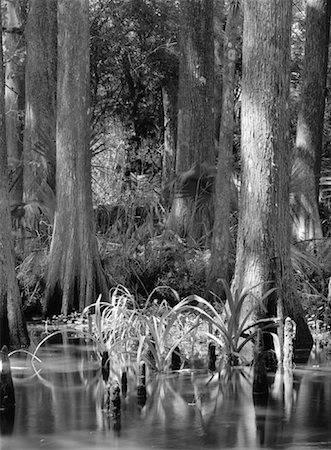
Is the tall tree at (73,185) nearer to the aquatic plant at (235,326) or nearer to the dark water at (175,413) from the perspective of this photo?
the dark water at (175,413)

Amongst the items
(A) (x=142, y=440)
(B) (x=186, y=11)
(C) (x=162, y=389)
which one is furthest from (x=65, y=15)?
(A) (x=142, y=440)

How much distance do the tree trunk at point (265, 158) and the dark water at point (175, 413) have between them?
49.6 inches

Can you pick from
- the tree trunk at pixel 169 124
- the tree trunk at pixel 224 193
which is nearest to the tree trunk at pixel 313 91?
the tree trunk at pixel 224 193

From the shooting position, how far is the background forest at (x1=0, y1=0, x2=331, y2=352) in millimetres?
12508

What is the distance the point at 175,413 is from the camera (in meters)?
9.82

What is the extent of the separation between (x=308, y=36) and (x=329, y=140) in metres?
8.69

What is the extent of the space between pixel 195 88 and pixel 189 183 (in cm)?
235

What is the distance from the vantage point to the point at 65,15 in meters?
17.4

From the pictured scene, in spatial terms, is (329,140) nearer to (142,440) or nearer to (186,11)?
(186,11)

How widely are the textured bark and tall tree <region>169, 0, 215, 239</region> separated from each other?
8.67 ft

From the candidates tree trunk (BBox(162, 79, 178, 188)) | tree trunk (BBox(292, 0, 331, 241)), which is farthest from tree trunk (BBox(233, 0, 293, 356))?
tree trunk (BBox(162, 79, 178, 188))

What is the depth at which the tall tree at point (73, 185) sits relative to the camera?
16.4 meters

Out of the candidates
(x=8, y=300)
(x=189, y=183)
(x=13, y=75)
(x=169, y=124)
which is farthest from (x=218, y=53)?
(x=8, y=300)

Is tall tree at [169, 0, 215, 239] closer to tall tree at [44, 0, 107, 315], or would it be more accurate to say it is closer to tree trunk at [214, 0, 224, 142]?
tall tree at [44, 0, 107, 315]
